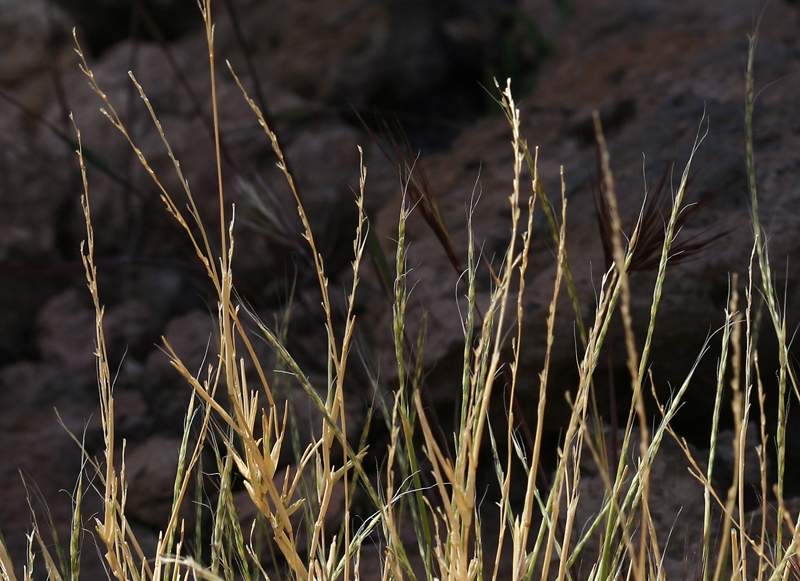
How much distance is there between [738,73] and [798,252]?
2.08 feet

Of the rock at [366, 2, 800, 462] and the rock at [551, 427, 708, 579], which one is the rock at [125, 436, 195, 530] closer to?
the rock at [366, 2, 800, 462]

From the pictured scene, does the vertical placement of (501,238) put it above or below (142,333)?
above

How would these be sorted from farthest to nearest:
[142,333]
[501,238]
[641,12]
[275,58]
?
[275,58], [641,12], [142,333], [501,238]

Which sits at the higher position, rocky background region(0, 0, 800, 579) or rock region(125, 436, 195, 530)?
rocky background region(0, 0, 800, 579)

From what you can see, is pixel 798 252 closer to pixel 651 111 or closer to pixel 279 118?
pixel 651 111

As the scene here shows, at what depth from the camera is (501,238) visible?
4.80 ft

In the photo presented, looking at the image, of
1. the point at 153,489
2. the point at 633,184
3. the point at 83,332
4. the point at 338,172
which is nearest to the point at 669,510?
the point at 633,184

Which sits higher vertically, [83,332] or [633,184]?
[633,184]

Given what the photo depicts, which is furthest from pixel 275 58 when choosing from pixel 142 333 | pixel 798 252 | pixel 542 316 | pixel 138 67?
pixel 798 252

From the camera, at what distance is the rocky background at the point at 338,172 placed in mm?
1325

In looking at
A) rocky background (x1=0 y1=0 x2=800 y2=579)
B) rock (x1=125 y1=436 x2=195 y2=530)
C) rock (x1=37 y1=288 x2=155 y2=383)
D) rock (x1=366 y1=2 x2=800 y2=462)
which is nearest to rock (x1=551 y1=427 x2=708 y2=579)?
rocky background (x1=0 y1=0 x2=800 y2=579)

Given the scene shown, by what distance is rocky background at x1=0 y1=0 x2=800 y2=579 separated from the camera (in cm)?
133

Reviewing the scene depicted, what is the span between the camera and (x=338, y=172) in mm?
2090

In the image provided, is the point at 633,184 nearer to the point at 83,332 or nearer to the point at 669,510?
the point at 669,510
